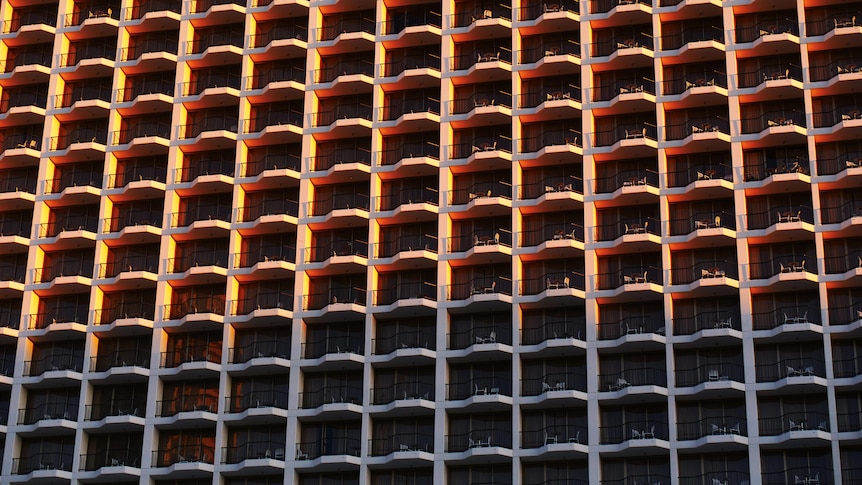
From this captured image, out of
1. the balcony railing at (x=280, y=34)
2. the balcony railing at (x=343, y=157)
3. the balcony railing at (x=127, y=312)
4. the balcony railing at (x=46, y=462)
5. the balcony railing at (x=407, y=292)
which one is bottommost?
the balcony railing at (x=46, y=462)

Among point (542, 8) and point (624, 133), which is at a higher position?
point (542, 8)

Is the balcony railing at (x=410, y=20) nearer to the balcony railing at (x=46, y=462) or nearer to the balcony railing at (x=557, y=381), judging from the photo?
the balcony railing at (x=557, y=381)

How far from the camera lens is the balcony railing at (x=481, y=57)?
3844 inches

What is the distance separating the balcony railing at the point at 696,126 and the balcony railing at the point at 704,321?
37.1ft

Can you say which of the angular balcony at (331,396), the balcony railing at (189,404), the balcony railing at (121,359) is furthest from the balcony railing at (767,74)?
the balcony railing at (121,359)

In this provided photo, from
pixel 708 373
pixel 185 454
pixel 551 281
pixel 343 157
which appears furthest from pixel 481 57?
pixel 185 454

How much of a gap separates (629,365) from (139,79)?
38.3 metres

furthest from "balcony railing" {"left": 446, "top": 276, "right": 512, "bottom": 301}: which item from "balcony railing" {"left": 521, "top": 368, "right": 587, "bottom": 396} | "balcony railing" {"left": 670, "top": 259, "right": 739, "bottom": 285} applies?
"balcony railing" {"left": 670, "top": 259, "right": 739, "bottom": 285}

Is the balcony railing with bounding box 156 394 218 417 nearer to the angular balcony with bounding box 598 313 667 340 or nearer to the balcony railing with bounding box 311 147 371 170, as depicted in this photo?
the balcony railing with bounding box 311 147 371 170

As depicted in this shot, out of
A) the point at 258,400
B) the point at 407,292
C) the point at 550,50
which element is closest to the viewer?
the point at 258,400

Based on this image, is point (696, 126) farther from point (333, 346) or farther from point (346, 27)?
point (333, 346)

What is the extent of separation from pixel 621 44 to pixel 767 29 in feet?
29.3

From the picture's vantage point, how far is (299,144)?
99438mm

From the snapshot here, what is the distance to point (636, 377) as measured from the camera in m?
88.2
